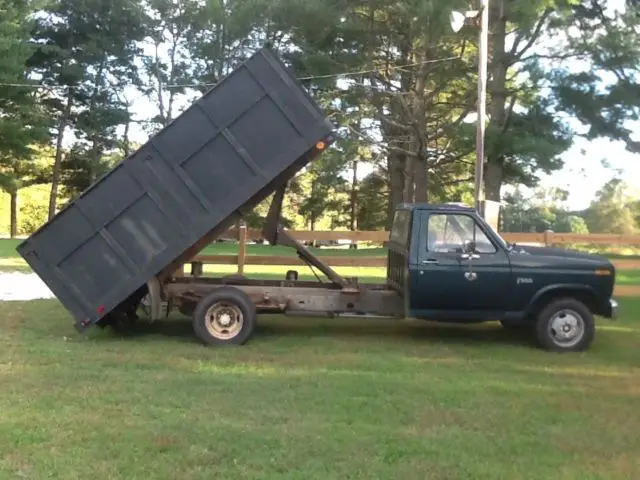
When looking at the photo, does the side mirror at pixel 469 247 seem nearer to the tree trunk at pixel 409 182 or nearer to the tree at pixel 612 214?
the tree trunk at pixel 409 182

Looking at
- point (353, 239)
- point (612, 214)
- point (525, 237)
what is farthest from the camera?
point (612, 214)

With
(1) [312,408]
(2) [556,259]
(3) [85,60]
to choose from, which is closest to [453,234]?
(2) [556,259]

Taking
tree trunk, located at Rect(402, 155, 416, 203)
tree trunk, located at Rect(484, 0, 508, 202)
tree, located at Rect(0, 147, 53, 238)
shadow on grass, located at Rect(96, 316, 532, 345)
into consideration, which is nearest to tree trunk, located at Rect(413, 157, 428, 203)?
tree trunk, located at Rect(402, 155, 416, 203)

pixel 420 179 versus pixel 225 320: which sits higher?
pixel 420 179

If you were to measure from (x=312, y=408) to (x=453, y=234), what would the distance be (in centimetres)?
379

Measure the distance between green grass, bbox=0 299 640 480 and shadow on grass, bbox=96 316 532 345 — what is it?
3.9 inches

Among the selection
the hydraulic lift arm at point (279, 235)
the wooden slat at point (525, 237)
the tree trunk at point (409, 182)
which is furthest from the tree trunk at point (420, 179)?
the hydraulic lift arm at point (279, 235)

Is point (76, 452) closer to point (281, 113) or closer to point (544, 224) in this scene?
point (281, 113)

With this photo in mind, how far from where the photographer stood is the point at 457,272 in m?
9.03

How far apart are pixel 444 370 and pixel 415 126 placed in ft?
72.9

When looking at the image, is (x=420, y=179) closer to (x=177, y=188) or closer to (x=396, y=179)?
(x=396, y=179)

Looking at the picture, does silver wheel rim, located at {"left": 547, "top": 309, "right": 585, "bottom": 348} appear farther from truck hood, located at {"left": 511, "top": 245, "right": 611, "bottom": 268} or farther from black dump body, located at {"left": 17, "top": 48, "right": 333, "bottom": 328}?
black dump body, located at {"left": 17, "top": 48, "right": 333, "bottom": 328}

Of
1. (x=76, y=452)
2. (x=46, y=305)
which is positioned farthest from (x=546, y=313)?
(x=46, y=305)

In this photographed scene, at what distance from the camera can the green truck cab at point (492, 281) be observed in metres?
9.04
